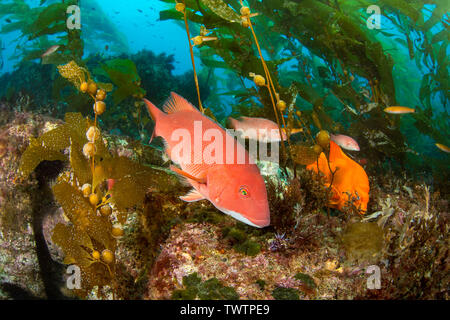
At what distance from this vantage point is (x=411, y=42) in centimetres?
595

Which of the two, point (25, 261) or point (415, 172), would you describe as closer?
point (25, 261)

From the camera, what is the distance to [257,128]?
3.58 meters

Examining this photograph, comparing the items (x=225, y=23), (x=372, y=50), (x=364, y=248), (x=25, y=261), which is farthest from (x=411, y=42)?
(x=25, y=261)

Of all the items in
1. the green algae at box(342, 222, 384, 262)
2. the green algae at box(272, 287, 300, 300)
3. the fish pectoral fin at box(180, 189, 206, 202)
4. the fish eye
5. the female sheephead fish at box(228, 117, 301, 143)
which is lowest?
the green algae at box(272, 287, 300, 300)

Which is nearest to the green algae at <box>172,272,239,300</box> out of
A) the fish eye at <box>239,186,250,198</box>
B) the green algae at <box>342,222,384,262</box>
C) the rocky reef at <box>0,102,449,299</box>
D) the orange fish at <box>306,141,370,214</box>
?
the rocky reef at <box>0,102,449,299</box>

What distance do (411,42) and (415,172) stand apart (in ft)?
10.9

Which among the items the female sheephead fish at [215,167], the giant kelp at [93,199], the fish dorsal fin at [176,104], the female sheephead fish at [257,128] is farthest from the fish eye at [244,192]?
the female sheephead fish at [257,128]

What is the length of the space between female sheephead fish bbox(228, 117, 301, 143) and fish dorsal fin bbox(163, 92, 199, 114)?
1433 mm

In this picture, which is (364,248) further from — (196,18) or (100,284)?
(196,18)

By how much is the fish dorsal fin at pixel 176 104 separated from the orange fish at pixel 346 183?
1812 mm

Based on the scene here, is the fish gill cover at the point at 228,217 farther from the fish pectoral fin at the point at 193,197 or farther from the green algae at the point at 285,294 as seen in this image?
the fish pectoral fin at the point at 193,197

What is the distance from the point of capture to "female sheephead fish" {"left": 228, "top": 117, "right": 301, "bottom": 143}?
3557mm

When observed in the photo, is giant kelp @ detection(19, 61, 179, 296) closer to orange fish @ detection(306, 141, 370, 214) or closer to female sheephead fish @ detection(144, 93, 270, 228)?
female sheephead fish @ detection(144, 93, 270, 228)

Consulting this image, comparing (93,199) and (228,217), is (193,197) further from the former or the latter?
(93,199)
